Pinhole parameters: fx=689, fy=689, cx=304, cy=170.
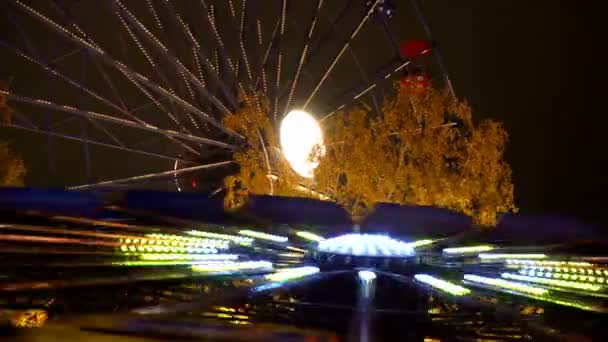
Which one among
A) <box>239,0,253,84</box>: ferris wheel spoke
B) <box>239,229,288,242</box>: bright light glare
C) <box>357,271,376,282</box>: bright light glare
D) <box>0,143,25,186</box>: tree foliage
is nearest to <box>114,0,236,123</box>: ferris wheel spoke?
<box>239,0,253,84</box>: ferris wheel spoke

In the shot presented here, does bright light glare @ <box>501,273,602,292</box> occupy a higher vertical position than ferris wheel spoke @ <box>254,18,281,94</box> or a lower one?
lower

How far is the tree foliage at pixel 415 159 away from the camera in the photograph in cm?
1881

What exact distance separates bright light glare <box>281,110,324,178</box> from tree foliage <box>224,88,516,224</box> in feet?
1.35

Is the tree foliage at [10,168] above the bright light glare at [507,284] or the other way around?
above

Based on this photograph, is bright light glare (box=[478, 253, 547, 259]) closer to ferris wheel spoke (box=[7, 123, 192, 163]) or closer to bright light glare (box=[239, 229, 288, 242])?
bright light glare (box=[239, 229, 288, 242])

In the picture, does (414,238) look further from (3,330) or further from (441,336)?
(3,330)

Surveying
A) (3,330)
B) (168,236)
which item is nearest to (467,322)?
(3,330)

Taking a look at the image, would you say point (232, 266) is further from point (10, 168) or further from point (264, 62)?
point (10, 168)

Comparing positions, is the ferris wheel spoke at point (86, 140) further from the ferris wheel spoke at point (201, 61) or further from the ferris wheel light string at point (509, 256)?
the ferris wheel light string at point (509, 256)

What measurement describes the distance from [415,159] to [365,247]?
43.6 ft

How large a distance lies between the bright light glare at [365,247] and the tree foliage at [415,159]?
11.0 m

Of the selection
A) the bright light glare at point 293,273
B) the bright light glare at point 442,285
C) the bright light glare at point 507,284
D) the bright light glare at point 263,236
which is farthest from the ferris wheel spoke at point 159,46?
the bright light glare at point 507,284

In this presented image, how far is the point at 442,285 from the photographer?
575 cm

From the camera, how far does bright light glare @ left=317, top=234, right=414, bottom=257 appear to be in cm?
650
